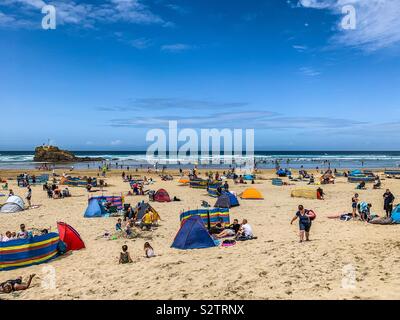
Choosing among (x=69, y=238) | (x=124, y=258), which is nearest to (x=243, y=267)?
(x=124, y=258)

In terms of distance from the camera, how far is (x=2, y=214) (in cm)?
1898

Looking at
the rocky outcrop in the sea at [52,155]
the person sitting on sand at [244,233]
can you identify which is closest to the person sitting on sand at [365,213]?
the person sitting on sand at [244,233]

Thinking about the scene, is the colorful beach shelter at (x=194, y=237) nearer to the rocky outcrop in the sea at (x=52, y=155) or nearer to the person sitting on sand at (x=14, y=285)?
the person sitting on sand at (x=14, y=285)

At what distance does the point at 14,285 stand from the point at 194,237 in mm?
5749

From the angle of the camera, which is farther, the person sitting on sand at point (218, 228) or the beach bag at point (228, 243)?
the person sitting on sand at point (218, 228)

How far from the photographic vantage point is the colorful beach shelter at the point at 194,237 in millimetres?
12152

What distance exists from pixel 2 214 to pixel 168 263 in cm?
1329

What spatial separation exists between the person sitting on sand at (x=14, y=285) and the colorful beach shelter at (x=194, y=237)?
5.03 metres

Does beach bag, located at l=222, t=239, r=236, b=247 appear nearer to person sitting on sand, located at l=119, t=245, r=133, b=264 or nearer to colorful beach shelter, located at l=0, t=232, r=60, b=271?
person sitting on sand, located at l=119, t=245, r=133, b=264

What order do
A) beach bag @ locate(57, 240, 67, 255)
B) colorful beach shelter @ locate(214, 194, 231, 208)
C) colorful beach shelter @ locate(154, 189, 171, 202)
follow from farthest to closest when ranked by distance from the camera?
colorful beach shelter @ locate(154, 189, 171, 202) → colorful beach shelter @ locate(214, 194, 231, 208) → beach bag @ locate(57, 240, 67, 255)

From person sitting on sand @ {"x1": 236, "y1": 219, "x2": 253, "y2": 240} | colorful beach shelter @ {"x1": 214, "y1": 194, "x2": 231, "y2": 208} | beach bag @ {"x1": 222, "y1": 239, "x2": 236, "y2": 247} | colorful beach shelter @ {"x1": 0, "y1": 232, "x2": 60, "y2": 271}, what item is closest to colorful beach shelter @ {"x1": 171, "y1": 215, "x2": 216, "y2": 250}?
beach bag @ {"x1": 222, "y1": 239, "x2": 236, "y2": 247}

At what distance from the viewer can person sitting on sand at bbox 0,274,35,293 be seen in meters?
8.64

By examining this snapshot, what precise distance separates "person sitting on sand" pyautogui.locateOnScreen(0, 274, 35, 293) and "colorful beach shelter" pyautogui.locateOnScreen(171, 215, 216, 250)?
5.03 metres
